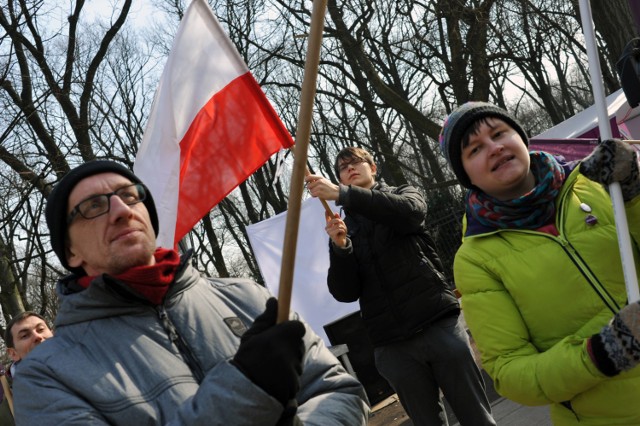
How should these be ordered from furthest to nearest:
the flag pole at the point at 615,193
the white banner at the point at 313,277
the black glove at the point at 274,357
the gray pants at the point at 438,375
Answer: the white banner at the point at 313,277
the gray pants at the point at 438,375
the flag pole at the point at 615,193
the black glove at the point at 274,357

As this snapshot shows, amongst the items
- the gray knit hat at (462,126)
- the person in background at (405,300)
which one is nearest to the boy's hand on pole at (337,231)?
the person in background at (405,300)

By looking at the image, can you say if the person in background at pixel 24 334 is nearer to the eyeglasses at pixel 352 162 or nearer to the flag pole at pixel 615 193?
the eyeglasses at pixel 352 162

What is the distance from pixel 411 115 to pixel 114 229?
38.5 feet

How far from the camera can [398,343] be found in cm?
410

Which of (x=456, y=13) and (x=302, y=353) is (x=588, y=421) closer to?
(x=302, y=353)

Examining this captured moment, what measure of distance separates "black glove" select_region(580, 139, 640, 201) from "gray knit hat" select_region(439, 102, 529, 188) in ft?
1.27

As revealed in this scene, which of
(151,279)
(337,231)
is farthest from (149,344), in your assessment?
(337,231)

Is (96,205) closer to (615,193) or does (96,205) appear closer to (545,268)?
(545,268)

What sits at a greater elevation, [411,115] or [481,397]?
[411,115]

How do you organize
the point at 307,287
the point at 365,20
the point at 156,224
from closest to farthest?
the point at 156,224 → the point at 307,287 → the point at 365,20

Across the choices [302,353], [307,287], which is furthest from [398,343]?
[307,287]

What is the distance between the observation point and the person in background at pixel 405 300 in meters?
4.01

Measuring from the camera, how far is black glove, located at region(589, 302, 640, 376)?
1942 mm

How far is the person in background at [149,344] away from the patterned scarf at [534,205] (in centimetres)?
79
